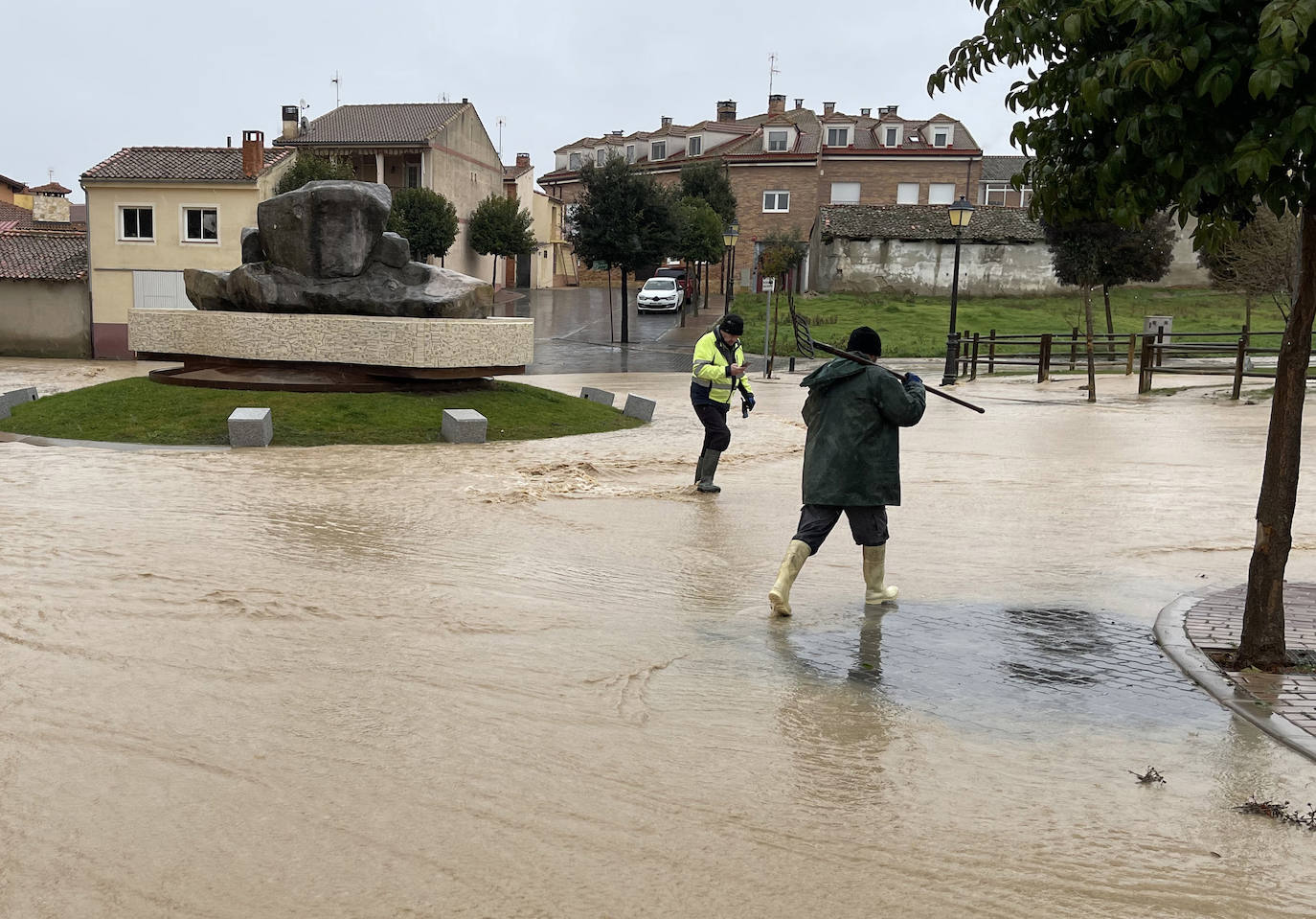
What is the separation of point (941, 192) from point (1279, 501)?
193 feet

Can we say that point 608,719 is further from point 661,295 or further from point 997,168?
point 997,168

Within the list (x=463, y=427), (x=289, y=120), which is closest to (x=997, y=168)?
(x=289, y=120)

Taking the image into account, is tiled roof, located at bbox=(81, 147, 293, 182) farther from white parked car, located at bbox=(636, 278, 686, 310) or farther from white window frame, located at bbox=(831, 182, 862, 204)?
white window frame, located at bbox=(831, 182, 862, 204)

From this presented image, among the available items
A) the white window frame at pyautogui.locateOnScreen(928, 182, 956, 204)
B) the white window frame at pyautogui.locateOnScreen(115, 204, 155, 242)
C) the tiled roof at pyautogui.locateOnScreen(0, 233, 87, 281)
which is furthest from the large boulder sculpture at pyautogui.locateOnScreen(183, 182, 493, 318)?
the white window frame at pyautogui.locateOnScreen(928, 182, 956, 204)

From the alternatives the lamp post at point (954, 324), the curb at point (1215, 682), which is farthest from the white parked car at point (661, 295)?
the curb at point (1215, 682)

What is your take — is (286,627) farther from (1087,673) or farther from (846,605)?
(1087,673)

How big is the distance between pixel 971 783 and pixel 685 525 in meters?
5.62

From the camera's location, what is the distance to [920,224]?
169ft

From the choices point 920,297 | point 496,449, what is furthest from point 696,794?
point 920,297

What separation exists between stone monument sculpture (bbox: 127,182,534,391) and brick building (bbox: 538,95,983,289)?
145 feet

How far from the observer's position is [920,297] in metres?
50.5

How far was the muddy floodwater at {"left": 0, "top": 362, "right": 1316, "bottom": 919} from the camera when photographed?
3971 mm

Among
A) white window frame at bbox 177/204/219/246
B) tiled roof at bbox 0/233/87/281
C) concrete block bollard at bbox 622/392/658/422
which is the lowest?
concrete block bollard at bbox 622/392/658/422

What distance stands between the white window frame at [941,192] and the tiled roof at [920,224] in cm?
883
